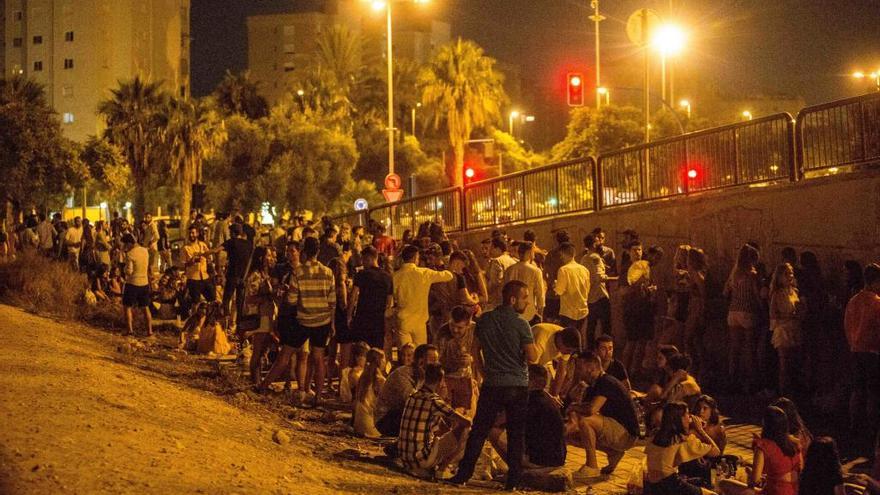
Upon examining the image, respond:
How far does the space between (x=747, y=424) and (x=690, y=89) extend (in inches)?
4528

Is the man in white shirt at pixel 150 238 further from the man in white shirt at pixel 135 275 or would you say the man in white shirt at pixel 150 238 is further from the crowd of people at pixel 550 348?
the crowd of people at pixel 550 348

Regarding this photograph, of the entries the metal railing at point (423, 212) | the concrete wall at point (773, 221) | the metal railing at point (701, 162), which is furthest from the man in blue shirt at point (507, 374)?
the metal railing at point (423, 212)

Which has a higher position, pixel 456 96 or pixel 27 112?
pixel 456 96

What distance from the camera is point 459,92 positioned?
A: 7306 cm

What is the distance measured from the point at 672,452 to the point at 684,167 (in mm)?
9037

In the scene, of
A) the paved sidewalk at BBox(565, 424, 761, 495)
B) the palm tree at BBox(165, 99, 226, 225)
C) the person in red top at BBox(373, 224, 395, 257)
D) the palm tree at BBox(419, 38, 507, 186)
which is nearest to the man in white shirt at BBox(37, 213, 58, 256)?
the person in red top at BBox(373, 224, 395, 257)

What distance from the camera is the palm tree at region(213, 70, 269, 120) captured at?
7831cm

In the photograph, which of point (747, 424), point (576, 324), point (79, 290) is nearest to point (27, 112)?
point (79, 290)

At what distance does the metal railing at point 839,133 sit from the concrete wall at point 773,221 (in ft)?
1.36

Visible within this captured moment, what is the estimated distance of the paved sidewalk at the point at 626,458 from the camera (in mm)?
10237

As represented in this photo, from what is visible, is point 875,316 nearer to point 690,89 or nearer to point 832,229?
point 832,229

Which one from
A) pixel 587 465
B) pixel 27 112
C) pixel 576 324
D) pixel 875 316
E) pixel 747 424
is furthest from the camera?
pixel 27 112

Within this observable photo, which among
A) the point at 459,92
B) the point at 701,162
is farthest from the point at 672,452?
the point at 459,92

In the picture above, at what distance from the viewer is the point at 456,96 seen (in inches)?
2872
